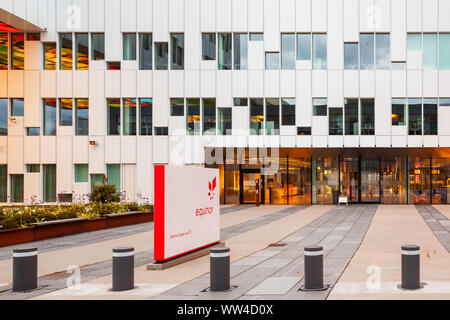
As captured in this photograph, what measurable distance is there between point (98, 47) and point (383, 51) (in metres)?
19.3

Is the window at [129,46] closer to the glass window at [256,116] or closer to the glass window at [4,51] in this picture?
the glass window at [4,51]

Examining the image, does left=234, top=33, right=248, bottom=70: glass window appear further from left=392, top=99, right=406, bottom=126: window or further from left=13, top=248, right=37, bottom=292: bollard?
left=13, top=248, right=37, bottom=292: bollard

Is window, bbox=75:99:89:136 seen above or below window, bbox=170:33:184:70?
below

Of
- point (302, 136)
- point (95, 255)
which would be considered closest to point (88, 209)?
point (95, 255)

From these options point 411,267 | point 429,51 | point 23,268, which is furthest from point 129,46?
point 411,267

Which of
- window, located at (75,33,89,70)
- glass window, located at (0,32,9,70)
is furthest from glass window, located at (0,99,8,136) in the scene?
window, located at (75,33,89,70)

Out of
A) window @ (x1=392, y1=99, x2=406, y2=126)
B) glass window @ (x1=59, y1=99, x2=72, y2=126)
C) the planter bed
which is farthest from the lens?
glass window @ (x1=59, y1=99, x2=72, y2=126)

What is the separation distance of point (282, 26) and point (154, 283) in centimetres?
2407

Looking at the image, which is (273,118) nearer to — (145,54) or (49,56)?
(145,54)

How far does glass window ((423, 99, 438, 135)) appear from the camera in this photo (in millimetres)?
28156

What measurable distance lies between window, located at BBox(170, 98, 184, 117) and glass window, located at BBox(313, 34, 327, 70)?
933cm

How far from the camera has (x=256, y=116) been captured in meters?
28.9

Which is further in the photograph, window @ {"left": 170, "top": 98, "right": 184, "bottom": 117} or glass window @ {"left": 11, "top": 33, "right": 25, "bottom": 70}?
glass window @ {"left": 11, "top": 33, "right": 25, "bottom": 70}

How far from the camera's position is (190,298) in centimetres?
726
